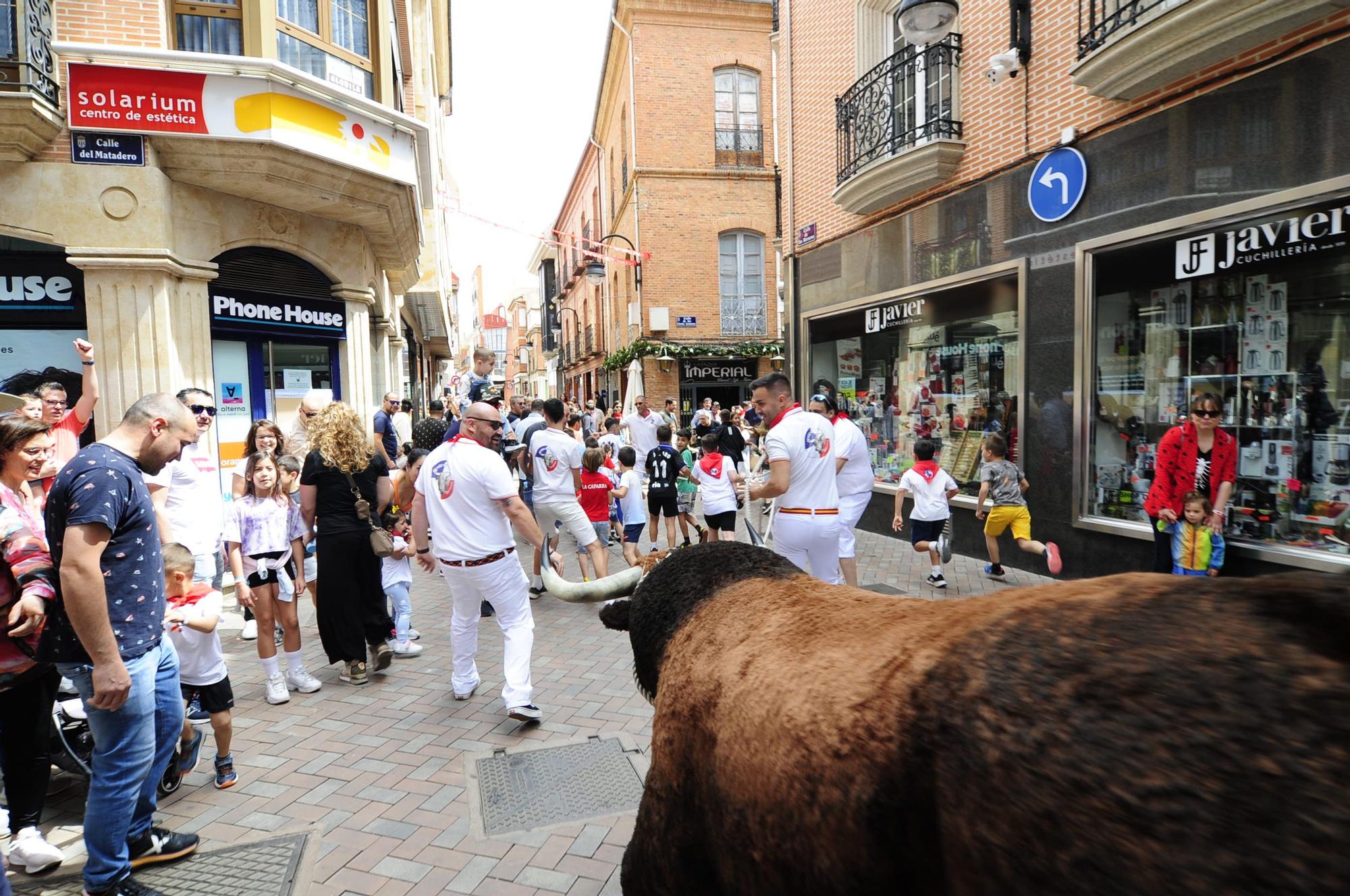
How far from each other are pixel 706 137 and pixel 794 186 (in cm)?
1202

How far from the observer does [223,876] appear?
10.6ft

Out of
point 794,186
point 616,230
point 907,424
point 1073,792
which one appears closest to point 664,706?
point 1073,792

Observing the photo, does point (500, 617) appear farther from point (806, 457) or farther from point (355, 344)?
point (355, 344)

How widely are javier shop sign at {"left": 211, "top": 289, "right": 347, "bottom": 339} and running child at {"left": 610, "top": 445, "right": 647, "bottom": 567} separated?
17.3ft

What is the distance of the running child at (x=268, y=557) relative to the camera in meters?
5.11

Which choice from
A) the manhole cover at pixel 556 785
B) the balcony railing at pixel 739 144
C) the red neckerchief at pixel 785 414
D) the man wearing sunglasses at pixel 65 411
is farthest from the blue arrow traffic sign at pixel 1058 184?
the balcony railing at pixel 739 144

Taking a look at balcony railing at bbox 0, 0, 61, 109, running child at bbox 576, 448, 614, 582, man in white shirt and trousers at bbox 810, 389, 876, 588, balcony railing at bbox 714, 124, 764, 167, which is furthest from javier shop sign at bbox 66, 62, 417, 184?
balcony railing at bbox 714, 124, 764, 167

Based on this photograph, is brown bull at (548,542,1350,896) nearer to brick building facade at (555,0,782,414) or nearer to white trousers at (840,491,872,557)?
white trousers at (840,491,872,557)

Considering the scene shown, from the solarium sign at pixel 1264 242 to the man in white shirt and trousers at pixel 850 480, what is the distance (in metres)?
3.31

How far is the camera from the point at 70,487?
2787 mm

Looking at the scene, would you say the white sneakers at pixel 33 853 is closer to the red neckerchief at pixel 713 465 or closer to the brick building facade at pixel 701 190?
the red neckerchief at pixel 713 465

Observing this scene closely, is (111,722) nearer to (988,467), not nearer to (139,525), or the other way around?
(139,525)

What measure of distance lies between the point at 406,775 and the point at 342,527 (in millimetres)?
2005

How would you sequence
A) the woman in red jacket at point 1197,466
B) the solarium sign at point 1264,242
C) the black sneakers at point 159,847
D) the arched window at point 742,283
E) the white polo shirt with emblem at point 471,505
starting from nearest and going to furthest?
the black sneakers at point 159,847 < the white polo shirt with emblem at point 471,505 < the solarium sign at point 1264,242 < the woman in red jacket at point 1197,466 < the arched window at point 742,283
